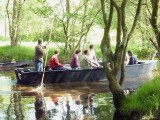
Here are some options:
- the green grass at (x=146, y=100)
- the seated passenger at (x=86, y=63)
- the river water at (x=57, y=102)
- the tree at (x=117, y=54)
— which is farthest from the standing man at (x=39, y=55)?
the green grass at (x=146, y=100)

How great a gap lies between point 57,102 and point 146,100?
12.9 feet

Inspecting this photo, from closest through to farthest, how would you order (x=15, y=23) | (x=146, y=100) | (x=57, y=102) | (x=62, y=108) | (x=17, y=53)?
1. (x=146, y=100)
2. (x=62, y=108)
3. (x=57, y=102)
4. (x=17, y=53)
5. (x=15, y=23)

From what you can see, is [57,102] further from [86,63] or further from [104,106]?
[86,63]

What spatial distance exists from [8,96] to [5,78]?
20.6 feet

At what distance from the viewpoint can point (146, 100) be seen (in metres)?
9.73

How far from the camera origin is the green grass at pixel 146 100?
958cm

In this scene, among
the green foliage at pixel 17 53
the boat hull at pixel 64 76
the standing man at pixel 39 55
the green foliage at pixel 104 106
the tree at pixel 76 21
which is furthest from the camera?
the green foliage at pixel 17 53

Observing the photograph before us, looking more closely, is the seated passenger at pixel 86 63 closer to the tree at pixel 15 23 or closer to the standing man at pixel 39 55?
the standing man at pixel 39 55

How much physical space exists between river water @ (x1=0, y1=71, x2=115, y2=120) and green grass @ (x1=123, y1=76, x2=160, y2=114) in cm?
72

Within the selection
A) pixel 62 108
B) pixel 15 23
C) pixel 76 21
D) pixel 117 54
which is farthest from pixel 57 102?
pixel 15 23

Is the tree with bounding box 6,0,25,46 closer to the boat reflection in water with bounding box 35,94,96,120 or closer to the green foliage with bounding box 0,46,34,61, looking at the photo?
the green foliage with bounding box 0,46,34,61

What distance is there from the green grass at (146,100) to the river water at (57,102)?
2.35 feet

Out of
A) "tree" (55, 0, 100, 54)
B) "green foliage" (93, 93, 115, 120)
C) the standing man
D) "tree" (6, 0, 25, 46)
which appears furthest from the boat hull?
"tree" (6, 0, 25, 46)

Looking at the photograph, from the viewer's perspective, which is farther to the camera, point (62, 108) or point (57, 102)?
point (57, 102)
